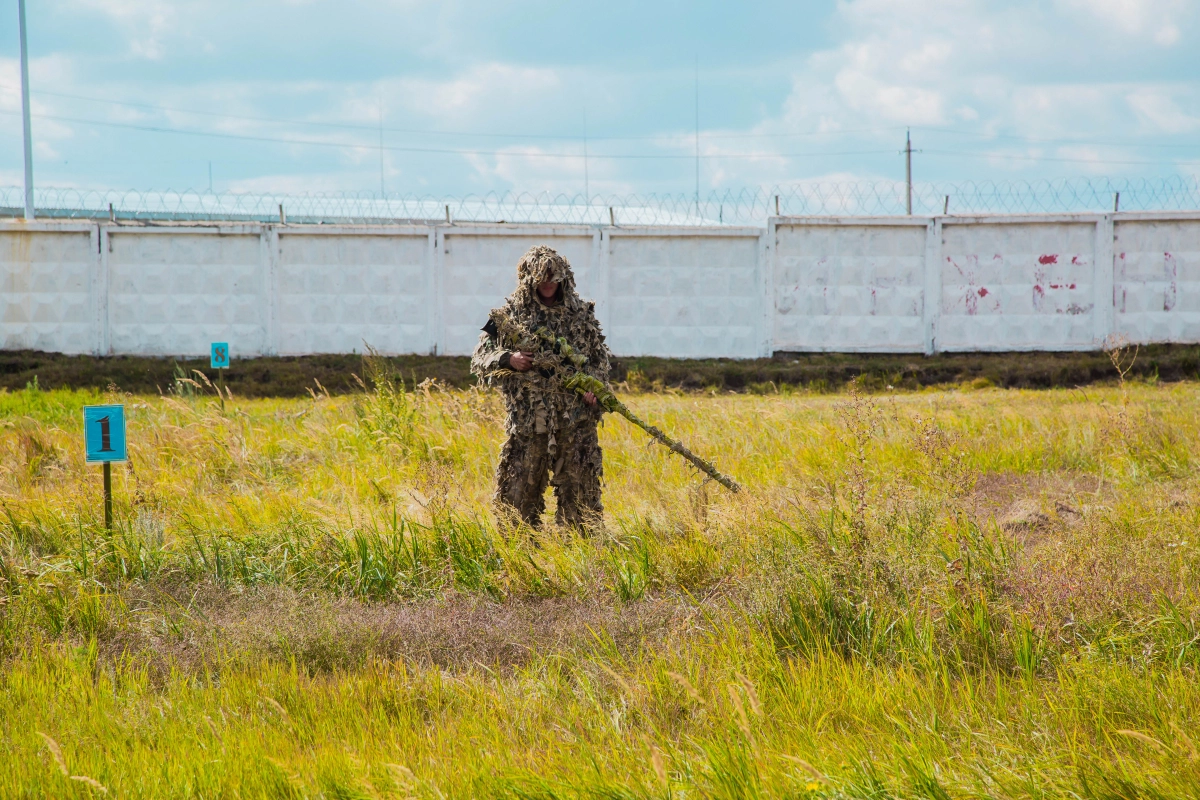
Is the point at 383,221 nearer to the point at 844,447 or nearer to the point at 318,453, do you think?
the point at 318,453

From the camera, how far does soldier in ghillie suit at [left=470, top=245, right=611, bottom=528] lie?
4.94 meters

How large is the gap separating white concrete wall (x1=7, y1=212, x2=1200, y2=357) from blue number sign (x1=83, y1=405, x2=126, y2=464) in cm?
1082

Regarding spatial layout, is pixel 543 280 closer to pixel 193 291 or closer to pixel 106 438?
pixel 106 438

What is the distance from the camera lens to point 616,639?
3.80 m

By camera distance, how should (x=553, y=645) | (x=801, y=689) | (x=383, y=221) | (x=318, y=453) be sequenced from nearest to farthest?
(x=801, y=689), (x=553, y=645), (x=318, y=453), (x=383, y=221)

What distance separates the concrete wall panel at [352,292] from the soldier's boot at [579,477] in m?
11.3

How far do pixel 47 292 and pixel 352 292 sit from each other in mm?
5070

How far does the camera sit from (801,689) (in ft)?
10.3

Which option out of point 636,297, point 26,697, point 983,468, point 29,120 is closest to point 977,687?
point 26,697

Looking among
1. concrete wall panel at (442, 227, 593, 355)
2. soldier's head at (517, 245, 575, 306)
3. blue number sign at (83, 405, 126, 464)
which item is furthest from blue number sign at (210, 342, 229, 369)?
soldier's head at (517, 245, 575, 306)

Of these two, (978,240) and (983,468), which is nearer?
(983,468)

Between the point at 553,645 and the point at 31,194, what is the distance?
19.6 metres

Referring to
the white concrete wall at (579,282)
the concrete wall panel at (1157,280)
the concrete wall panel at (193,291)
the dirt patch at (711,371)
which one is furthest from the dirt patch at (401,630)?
the concrete wall panel at (1157,280)

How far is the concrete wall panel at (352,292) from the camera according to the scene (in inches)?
630
